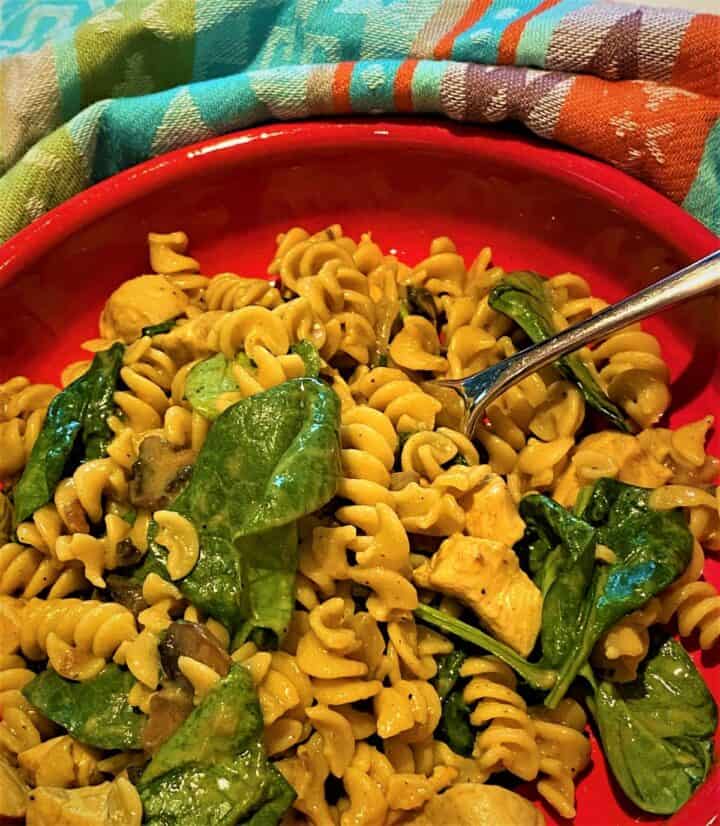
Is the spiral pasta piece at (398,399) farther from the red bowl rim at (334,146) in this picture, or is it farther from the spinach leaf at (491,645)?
the red bowl rim at (334,146)

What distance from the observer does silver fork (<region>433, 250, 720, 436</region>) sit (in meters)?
1.83

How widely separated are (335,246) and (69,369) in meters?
0.80

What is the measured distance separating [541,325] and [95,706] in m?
1.32

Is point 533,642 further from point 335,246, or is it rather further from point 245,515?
point 335,246

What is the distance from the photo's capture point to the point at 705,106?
1.96 m

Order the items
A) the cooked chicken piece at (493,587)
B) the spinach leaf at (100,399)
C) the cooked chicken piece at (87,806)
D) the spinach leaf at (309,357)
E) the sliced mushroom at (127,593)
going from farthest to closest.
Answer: the spinach leaf at (100,399)
the spinach leaf at (309,357)
the sliced mushroom at (127,593)
the cooked chicken piece at (493,587)
the cooked chicken piece at (87,806)

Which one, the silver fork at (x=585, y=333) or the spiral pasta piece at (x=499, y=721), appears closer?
the spiral pasta piece at (x=499, y=721)

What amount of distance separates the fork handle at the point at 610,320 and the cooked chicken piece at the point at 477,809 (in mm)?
791

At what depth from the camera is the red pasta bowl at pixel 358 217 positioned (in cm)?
209

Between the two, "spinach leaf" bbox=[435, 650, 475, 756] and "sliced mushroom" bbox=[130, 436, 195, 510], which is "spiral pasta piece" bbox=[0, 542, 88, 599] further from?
"spinach leaf" bbox=[435, 650, 475, 756]

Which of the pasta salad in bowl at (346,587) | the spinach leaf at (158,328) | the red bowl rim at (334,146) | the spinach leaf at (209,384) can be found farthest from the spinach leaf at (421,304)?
the spinach leaf at (158,328)

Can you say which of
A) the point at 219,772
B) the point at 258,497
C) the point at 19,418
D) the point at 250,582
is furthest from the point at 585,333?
the point at 19,418

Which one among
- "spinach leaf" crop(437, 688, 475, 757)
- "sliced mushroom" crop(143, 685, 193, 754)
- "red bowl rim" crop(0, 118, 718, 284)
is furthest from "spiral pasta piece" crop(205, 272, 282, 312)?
"spinach leaf" crop(437, 688, 475, 757)


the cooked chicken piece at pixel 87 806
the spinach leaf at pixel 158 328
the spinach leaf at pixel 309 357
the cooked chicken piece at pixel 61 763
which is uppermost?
the spinach leaf at pixel 158 328
